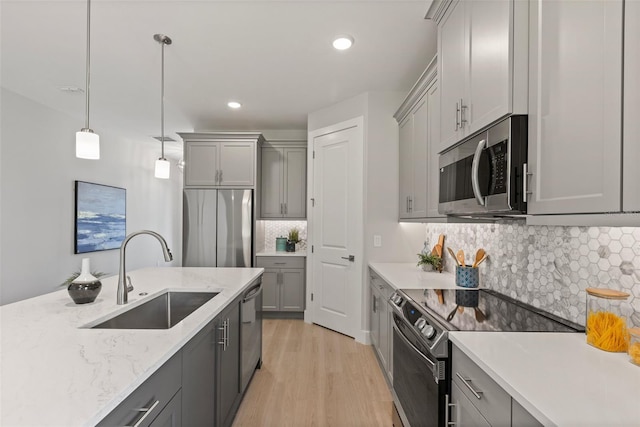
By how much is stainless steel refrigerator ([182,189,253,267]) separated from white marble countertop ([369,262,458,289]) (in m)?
1.88

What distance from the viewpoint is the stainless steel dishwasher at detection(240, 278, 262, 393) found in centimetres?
235

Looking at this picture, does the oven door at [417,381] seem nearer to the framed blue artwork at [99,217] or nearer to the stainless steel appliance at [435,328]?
the stainless steel appliance at [435,328]

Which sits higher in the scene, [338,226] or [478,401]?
[338,226]

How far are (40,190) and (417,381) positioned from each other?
15.4ft

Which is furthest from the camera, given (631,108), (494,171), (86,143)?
(86,143)

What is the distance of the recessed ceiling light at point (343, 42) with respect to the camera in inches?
99.3

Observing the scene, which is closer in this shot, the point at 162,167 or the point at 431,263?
the point at 162,167

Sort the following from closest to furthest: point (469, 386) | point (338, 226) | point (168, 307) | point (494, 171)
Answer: point (469, 386), point (494, 171), point (168, 307), point (338, 226)

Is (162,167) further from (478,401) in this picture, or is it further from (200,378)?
(478,401)

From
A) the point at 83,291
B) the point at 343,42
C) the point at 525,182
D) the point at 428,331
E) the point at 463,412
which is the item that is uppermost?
the point at 343,42

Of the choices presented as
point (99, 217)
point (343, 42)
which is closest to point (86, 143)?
point (343, 42)

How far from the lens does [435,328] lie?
141 cm

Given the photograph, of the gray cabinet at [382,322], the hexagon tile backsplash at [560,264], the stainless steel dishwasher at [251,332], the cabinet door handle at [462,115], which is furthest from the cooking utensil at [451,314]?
the stainless steel dishwasher at [251,332]

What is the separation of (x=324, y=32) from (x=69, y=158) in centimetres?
401
